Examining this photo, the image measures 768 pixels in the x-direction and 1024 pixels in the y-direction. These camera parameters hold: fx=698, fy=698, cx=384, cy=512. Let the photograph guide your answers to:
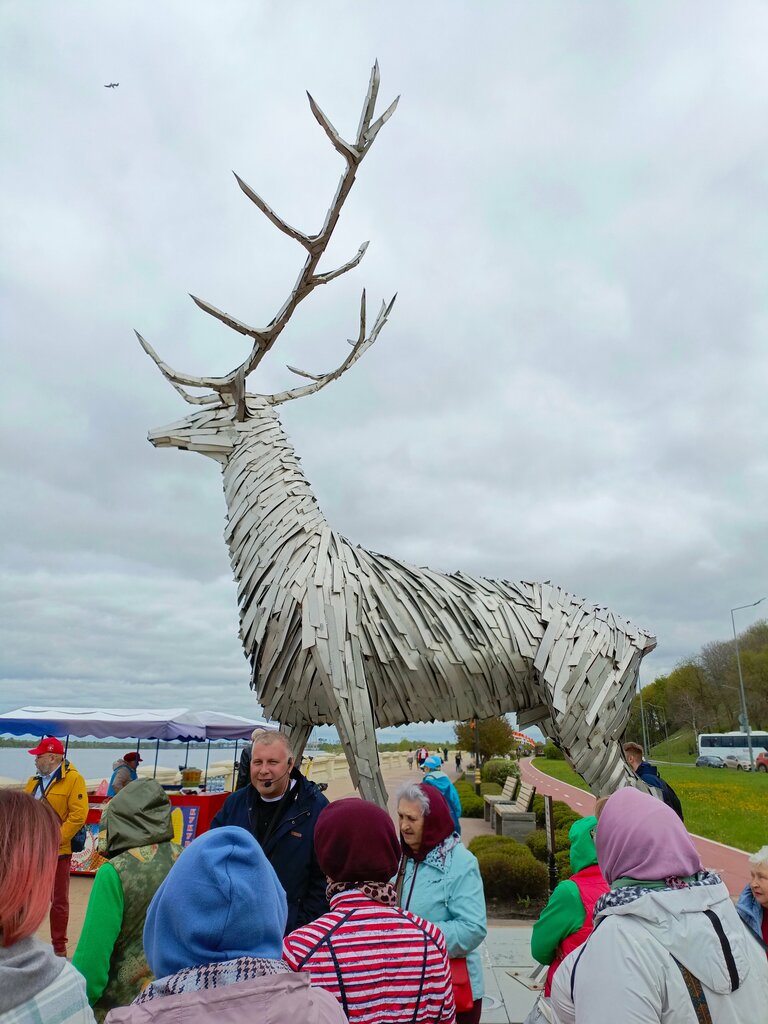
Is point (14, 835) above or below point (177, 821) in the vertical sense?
above

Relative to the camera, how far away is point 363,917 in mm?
1684

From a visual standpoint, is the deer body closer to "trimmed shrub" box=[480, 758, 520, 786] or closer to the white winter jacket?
the white winter jacket

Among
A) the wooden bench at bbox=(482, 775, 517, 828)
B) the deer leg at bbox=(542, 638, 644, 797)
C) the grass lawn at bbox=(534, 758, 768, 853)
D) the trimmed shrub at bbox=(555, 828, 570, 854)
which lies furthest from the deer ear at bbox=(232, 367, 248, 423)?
the wooden bench at bbox=(482, 775, 517, 828)

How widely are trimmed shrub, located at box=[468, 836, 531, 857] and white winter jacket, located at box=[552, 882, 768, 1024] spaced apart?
6.88 meters

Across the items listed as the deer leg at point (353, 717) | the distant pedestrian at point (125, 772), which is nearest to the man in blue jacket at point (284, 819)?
the deer leg at point (353, 717)

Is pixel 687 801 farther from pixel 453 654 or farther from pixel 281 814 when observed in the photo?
pixel 281 814

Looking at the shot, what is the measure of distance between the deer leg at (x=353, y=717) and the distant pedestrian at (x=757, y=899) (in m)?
2.31

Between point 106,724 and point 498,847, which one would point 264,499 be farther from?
point 106,724

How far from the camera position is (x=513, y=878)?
7.65m

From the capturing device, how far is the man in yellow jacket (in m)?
5.78

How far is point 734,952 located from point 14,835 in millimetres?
1500

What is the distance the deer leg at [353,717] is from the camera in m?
4.57

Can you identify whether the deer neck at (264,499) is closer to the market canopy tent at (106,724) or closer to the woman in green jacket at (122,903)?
the woman in green jacket at (122,903)

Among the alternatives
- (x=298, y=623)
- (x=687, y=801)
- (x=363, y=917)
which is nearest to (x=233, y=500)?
(x=298, y=623)
